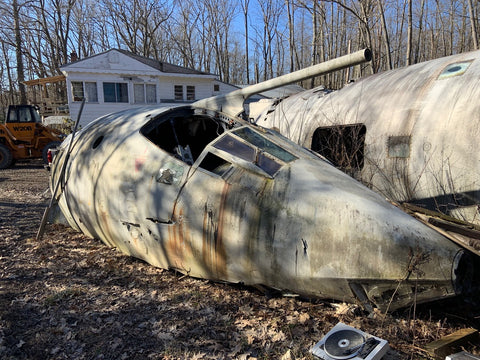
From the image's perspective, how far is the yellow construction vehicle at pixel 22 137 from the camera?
1620cm

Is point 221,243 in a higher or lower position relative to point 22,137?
lower

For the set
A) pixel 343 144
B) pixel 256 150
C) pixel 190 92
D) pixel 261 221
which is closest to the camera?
pixel 261 221

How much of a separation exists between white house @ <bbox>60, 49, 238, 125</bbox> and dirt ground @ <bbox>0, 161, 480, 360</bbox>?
19.6 metres

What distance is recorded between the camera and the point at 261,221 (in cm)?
361

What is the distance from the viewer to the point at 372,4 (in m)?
18.0

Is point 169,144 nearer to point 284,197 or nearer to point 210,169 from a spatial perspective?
point 210,169

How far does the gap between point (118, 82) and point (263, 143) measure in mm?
21734

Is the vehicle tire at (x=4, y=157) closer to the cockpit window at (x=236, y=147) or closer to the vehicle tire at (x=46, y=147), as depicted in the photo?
the vehicle tire at (x=46, y=147)

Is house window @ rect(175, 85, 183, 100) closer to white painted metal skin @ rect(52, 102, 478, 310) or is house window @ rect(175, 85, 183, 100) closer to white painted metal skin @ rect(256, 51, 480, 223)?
white painted metal skin @ rect(256, 51, 480, 223)

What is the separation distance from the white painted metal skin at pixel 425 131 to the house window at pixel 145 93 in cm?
1950

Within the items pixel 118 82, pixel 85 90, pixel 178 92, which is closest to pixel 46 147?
pixel 85 90

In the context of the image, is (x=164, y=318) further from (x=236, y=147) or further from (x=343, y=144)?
(x=343, y=144)

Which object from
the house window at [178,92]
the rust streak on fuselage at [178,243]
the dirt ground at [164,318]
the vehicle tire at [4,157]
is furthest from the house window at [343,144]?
the house window at [178,92]

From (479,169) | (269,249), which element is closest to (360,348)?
(269,249)
